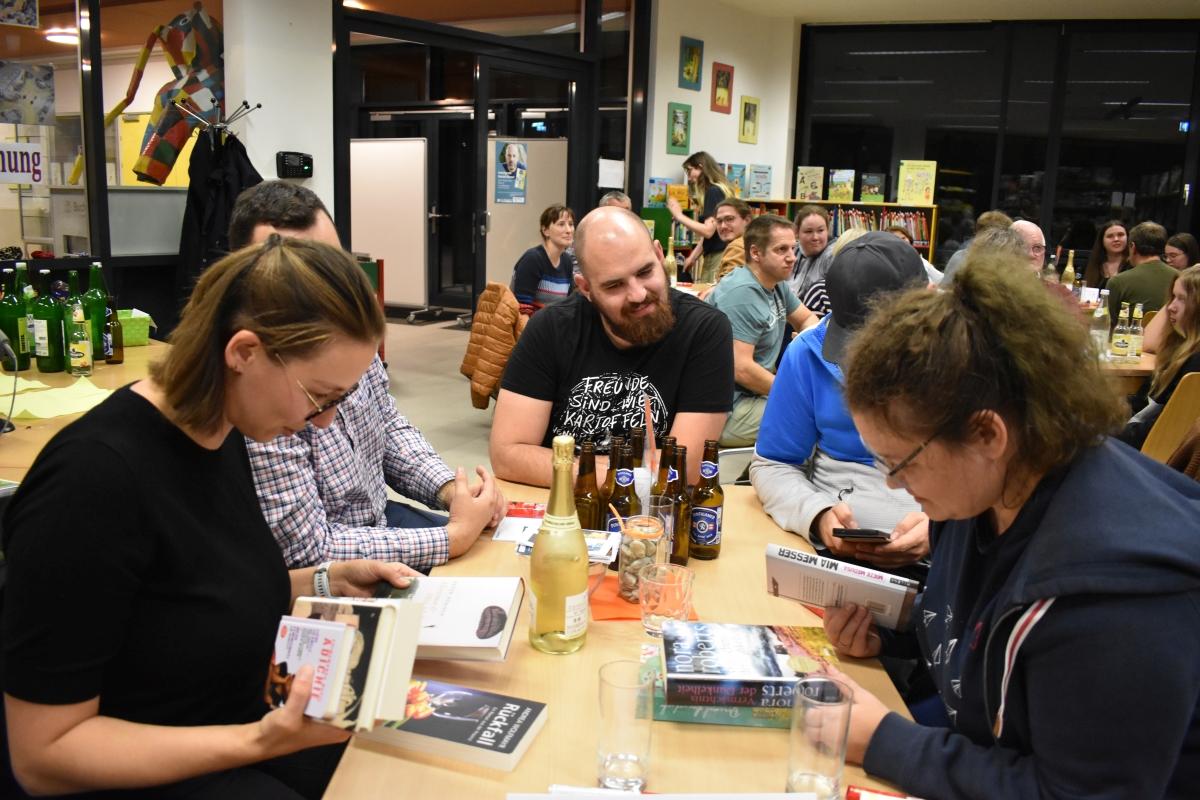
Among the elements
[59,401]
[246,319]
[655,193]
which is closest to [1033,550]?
[246,319]

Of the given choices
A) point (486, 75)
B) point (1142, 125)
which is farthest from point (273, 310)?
point (1142, 125)

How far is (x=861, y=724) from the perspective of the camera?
4.05ft

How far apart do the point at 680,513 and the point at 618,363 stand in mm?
787

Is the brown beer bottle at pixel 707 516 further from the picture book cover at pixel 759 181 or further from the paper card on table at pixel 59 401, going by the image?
the picture book cover at pixel 759 181

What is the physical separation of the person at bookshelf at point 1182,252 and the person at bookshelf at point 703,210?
11.8 feet

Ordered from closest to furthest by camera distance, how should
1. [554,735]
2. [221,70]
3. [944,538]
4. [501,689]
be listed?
[554,735]
[501,689]
[944,538]
[221,70]

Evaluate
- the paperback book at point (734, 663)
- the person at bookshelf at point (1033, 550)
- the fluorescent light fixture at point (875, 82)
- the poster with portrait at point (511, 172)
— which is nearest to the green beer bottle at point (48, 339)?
the paperback book at point (734, 663)

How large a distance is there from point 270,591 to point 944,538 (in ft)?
3.55

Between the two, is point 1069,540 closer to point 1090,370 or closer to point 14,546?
point 1090,370

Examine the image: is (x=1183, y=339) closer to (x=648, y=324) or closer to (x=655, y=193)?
(x=648, y=324)

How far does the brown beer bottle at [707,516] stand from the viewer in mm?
1893

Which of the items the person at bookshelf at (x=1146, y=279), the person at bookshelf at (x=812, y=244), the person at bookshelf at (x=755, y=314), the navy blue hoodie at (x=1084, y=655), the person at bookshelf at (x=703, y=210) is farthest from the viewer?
the person at bookshelf at (x=703, y=210)

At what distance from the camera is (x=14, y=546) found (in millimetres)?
1153

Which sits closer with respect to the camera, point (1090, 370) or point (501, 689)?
point (1090, 370)
